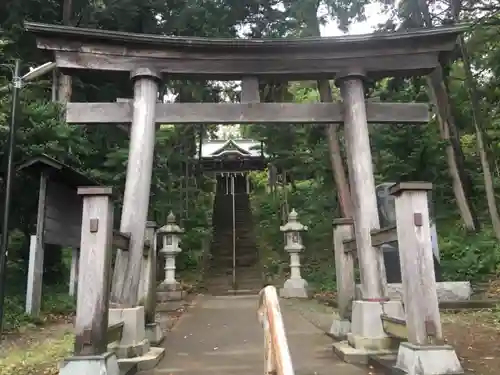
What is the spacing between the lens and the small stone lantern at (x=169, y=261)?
524 inches

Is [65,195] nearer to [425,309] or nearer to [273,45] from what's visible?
[273,45]

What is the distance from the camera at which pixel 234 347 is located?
22.6 feet

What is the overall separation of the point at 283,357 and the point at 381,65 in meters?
5.35

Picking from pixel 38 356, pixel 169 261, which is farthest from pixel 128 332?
pixel 169 261

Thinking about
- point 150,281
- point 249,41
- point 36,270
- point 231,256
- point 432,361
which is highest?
point 249,41

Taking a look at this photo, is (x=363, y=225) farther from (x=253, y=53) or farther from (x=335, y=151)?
(x=335, y=151)

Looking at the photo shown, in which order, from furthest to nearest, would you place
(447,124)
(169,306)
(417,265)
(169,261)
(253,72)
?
(447,124)
(169,261)
(169,306)
(253,72)
(417,265)

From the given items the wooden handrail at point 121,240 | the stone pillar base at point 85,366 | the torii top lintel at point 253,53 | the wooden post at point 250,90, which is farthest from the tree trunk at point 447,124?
the stone pillar base at point 85,366

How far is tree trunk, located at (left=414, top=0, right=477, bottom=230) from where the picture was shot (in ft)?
46.6

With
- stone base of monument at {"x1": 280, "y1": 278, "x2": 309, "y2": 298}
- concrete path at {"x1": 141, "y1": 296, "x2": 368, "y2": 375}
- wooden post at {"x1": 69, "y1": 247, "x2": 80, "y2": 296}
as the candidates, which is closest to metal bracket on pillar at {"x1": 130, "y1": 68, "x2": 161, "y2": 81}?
concrete path at {"x1": 141, "y1": 296, "x2": 368, "y2": 375}

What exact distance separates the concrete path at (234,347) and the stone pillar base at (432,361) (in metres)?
0.80

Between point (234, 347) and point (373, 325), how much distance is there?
2.07 m

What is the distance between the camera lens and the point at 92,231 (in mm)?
4984

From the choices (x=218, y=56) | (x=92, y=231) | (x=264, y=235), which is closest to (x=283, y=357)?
(x=92, y=231)
